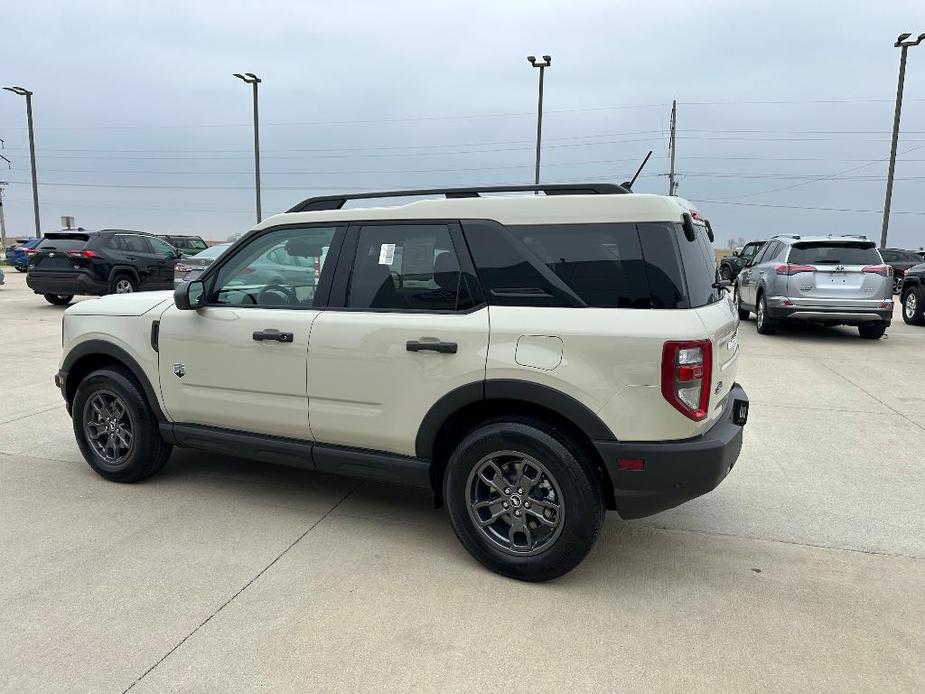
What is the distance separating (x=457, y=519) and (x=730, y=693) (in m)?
1.41

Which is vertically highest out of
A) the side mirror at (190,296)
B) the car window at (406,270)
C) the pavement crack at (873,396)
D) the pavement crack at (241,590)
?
the car window at (406,270)

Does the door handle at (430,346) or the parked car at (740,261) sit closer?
the door handle at (430,346)

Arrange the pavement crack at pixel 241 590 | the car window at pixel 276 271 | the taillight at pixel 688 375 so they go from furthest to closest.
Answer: the car window at pixel 276 271 → the taillight at pixel 688 375 → the pavement crack at pixel 241 590

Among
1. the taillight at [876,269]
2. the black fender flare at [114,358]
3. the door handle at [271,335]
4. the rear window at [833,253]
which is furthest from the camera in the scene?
the rear window at [833,253]

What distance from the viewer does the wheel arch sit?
3055mm

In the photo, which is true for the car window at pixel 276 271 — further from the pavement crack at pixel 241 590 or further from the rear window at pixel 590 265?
the pavement crack at pixel 241 590

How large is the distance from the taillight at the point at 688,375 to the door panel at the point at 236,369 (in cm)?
187

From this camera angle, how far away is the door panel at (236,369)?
3750 millimetres

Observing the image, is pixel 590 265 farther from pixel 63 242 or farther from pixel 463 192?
pixel 63 242

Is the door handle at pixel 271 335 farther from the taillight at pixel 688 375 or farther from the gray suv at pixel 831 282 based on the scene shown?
the gray suv at pixel 831 282

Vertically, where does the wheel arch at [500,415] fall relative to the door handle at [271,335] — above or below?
below

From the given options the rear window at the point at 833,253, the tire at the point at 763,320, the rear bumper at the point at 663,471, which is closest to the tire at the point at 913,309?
the tire at the point at 763,320

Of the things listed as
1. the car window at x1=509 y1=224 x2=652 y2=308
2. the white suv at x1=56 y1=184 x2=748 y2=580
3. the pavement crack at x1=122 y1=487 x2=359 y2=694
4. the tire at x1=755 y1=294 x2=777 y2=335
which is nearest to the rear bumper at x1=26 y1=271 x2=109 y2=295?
the white suv at x1=56 y1=184 x2=748 y2=580

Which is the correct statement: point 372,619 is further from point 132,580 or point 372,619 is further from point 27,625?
point 27,625
